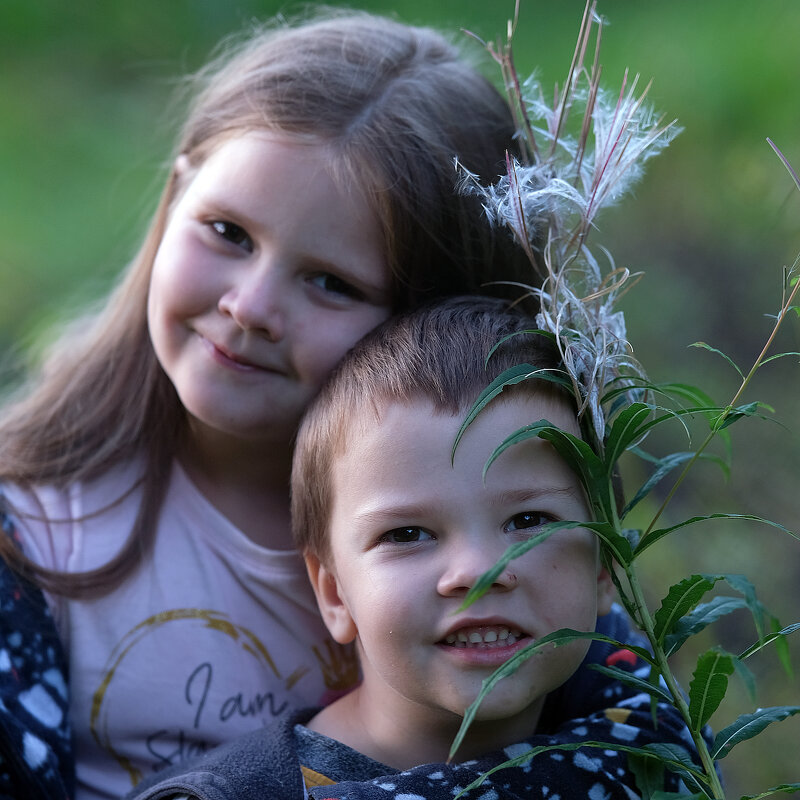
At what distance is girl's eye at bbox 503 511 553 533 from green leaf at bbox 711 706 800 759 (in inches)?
13.7

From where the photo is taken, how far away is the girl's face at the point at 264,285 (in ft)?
6.01

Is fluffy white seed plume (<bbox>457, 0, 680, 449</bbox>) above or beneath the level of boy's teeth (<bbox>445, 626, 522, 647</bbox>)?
above

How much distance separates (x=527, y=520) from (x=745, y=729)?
1.24 feet

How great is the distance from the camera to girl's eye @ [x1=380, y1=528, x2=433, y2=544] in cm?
146

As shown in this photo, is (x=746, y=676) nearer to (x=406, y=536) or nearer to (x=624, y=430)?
(x=624, y=430)

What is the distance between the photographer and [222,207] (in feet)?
6.21

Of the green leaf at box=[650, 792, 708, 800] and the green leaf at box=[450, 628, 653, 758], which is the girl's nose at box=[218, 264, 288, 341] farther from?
the green leaf at box=[650, 792, 708, 800]

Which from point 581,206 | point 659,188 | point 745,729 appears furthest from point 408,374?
point 659,188

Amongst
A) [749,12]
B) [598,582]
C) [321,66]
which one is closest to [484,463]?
[598,582]

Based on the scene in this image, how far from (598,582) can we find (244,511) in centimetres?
81

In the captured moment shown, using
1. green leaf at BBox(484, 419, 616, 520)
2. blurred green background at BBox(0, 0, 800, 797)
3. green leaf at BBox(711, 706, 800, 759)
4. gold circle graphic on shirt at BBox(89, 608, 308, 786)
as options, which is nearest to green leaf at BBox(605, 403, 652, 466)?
green leaf at BBox(484, 419, 616, 520)

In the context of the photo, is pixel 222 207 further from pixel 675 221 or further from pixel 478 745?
pixel 675 221

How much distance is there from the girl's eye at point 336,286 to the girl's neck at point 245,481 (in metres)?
0.37

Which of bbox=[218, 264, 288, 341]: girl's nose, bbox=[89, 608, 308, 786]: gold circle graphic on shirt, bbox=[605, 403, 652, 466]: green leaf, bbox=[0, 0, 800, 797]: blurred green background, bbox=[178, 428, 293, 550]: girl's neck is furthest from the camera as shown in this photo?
bbox=[0, 0, 800, 797]: blurred green background
